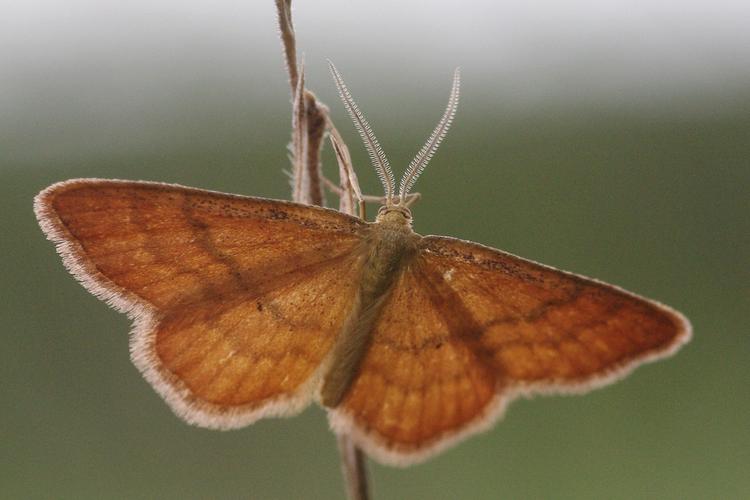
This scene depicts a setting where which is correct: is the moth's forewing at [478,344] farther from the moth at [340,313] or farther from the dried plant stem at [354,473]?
the dried plant stem at [354,473]

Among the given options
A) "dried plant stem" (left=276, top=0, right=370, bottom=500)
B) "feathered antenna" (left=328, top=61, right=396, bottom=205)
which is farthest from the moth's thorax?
"dried plant stem" (left=276, top=0, right=370, bottom=500)

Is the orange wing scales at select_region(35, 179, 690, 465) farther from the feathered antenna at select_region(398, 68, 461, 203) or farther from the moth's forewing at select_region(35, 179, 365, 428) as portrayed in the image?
the feathered antenna at select_region(398, 68, 461, 203)

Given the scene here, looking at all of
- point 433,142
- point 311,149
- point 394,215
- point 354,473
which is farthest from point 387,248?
point 354,473

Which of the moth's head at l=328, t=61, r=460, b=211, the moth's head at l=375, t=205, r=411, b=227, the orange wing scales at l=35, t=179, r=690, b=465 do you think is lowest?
the orange wing scales at l=35, t=179, r=690, b=465

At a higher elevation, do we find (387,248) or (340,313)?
(387,248)

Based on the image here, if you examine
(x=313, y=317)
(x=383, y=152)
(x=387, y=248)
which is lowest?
(x=313, y=317)

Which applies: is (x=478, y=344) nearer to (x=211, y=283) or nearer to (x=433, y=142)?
(x=433, y=142)
